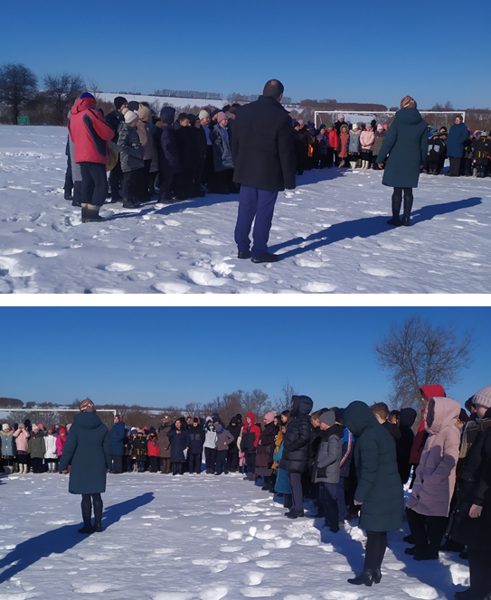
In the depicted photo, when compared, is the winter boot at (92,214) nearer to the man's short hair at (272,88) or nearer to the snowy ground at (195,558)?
the man's short hair at (272,88)

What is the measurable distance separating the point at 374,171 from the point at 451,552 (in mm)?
15969

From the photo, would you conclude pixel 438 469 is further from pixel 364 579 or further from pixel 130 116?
pixel 130 116

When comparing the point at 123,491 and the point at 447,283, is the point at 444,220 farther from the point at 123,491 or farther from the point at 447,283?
the point at 123,491

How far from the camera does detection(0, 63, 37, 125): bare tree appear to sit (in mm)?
67125

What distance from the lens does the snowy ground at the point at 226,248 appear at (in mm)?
6520

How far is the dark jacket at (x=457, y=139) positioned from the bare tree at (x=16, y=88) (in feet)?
200

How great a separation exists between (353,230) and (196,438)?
7218mm

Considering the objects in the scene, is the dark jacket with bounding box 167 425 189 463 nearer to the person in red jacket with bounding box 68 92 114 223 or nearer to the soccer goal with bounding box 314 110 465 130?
the person in red jacket with bounding box 68 92 114 223

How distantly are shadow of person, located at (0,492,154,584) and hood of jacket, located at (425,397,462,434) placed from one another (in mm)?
3521

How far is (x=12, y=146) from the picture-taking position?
22.5 m

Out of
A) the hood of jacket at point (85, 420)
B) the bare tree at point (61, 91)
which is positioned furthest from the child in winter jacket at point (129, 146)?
the bare tree at point (61, 91)

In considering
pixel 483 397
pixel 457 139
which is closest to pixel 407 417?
pixel 483 397

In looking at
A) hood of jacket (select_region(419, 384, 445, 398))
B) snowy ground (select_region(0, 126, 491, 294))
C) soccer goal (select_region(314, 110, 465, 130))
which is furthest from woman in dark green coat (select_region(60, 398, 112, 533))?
soccer goal (select_region(314, 110, 465, 130))

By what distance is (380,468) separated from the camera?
4.55 m
